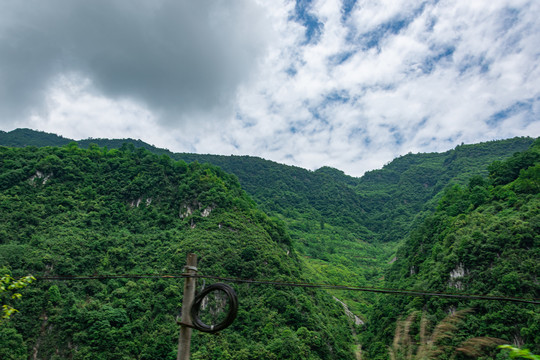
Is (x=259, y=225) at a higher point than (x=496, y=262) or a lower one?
higher

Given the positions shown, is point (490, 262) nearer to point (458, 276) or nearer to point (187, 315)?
point (458, 276)

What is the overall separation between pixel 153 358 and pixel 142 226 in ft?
95.4

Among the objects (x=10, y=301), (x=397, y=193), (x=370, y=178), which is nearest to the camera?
(x=10, y=301)

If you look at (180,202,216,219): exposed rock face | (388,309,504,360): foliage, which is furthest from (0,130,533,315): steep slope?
(388,309,504,360): foliage

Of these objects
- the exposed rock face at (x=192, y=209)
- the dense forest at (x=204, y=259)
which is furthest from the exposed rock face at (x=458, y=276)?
the exposed rock face at (x=192, y=209)

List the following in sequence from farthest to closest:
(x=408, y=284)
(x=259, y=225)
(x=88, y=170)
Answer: (x=88, y=170), (x=259, y=225), (x=408, y=284)

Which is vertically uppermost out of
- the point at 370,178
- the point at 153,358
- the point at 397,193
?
the point at 370,178

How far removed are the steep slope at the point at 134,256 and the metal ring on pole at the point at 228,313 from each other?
30.9 m

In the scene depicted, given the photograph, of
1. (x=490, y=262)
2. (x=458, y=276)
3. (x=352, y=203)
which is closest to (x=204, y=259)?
(x=458, y=276)

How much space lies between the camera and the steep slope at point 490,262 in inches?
1067

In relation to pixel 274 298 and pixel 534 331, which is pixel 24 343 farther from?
pixel 534 331

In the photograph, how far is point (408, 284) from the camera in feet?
157

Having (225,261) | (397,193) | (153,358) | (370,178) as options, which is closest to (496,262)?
(225,261)

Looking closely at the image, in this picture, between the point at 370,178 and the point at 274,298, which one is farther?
the point at 370,178
